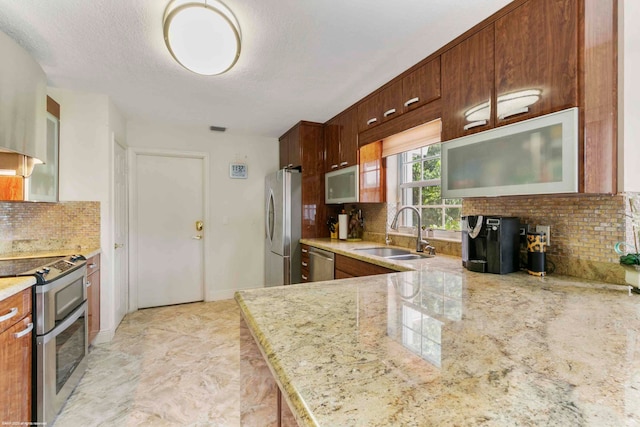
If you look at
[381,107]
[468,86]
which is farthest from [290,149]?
[468,86]

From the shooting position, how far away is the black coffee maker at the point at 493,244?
64.4 inches

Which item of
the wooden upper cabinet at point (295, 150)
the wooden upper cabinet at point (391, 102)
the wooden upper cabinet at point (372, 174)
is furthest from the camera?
the wooden upper cabinet at point (295, 150)

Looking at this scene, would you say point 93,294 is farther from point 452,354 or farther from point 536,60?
point 536,60

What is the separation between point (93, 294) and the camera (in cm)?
256

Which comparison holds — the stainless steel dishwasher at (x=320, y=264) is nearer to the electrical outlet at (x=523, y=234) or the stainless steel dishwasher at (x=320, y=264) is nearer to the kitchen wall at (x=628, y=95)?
the electrical outlet at (x=523, y=234)

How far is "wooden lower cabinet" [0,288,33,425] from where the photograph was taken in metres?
1.37

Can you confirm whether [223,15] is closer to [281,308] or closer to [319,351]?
[281,308]

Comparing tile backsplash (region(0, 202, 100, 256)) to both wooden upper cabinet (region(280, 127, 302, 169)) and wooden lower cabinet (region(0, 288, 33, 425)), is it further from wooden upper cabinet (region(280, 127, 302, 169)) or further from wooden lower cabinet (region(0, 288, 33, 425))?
wooden upper cabinet (region(280, 127, 302, 169))

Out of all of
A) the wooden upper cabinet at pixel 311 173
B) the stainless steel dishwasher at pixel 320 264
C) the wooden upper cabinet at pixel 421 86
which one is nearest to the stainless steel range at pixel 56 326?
the stainless steel dishwasher at pixel 320 264

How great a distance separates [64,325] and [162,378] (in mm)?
741

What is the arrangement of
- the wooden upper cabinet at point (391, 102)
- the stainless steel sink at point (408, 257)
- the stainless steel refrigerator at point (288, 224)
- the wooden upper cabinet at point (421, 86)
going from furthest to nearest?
the stainless steel refrigerator at point (288, 224)
the stainless steel sink at point (408, 257)
the wooden upper cabinet at point (391, 102)
the wooden upper cabinet at point (421, 86)

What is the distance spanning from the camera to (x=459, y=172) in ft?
5.90

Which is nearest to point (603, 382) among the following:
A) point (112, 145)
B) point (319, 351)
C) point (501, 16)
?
point (319, 351)

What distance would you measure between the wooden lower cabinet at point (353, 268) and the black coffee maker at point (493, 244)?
53cm
